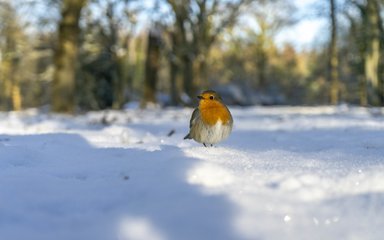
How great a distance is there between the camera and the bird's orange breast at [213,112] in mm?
3133

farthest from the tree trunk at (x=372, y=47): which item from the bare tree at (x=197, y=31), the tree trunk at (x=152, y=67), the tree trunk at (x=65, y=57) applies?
the tree trunk at (x=65, y=57)

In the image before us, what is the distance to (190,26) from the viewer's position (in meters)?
19.4

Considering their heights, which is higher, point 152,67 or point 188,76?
point 152,67

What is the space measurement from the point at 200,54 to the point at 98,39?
642cm

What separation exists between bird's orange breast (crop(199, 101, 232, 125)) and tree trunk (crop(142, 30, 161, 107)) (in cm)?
1501

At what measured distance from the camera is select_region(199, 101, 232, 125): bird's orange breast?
313 cm

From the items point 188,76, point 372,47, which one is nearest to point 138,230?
point 372,47

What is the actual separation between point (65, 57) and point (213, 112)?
828 centimetres

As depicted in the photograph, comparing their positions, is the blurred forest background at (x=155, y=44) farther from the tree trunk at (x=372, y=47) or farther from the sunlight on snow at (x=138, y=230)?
the sunlight on snow at (x=138, y=230)

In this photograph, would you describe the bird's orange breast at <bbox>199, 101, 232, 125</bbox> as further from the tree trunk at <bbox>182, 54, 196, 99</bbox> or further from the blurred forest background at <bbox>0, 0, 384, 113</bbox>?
the tree trunk at <bbox>182, 54, 196, 99</bbox>

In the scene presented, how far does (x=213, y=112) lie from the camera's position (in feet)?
10.3

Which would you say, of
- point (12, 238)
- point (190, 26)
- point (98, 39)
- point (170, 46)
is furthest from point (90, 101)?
point (12, 238)

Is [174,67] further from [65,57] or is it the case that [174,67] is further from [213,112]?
[213,112]

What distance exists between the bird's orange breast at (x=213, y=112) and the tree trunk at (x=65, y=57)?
8081mm
